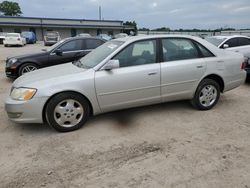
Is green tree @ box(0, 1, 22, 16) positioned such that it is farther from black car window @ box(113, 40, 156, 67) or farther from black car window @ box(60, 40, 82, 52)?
black car window @ box(113, 40, 156, 67)

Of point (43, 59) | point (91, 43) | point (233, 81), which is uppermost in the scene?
point (91, 43)

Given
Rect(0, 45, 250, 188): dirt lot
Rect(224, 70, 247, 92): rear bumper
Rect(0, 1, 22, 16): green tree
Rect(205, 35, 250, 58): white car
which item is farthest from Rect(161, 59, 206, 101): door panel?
Rect(0, 1, 22, 16): green tree

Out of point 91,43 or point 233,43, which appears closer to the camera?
point 91,43

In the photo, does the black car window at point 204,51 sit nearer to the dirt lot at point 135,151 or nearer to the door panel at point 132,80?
the door panel at point 132,80

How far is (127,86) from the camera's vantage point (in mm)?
4195

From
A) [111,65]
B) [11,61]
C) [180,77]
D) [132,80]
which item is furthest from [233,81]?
[11,61]

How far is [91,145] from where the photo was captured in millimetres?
3631

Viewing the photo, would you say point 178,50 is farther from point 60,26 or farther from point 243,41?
point 60,26

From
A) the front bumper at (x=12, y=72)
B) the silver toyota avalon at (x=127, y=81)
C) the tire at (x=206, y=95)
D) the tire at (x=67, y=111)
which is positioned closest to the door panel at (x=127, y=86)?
the silver toyota avalon at (x=127, y=81)

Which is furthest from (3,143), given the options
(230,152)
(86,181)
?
(230,152)

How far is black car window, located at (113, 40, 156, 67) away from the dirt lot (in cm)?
109

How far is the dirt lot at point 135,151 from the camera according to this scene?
282cm

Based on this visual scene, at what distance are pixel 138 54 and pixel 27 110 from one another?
213 cm

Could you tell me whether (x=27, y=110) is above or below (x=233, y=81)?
below
